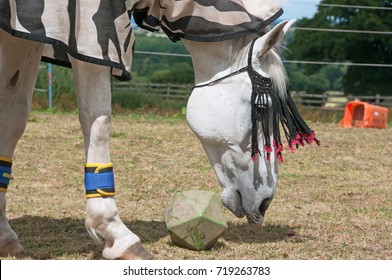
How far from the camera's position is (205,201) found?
3.83m

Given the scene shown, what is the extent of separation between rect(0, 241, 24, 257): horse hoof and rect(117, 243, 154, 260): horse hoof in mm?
553

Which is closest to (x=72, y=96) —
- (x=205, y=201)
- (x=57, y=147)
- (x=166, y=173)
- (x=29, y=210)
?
(x=57, y=147)

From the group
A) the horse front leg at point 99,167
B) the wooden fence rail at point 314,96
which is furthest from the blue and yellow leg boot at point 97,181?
the wooden fence rail at point 314,96

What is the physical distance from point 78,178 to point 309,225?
234 centimetres

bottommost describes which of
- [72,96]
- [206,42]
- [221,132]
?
[72,96]

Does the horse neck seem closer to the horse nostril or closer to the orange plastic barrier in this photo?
the horse nostril

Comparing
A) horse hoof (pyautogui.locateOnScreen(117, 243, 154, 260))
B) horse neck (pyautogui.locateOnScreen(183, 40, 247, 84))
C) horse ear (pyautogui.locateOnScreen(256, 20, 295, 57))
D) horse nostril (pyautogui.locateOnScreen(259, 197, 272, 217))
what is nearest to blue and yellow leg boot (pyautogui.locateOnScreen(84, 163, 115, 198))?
horse hoof (pyautogui.locateOnScreen(117, 243, 154, 260))

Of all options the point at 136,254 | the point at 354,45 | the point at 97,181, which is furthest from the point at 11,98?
the point at 354,45

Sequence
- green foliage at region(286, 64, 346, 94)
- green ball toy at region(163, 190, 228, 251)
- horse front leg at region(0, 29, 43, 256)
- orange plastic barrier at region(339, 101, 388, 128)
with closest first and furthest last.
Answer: horse front leg at region(0, 29, 43, 256), green ball toy at region(163, 190, 228, 251), orange plastic barrier at region(339, 101, 388, 128), green foliage at region(286, 64, 346, 94)

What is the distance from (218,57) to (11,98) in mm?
1024

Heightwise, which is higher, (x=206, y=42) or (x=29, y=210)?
(x=206, y=42)

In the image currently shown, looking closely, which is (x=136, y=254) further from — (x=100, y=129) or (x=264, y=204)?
(x=264, y=204)

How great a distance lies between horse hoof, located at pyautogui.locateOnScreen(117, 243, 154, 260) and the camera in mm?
3275

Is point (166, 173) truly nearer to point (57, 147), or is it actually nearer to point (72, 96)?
point (57, 147)
